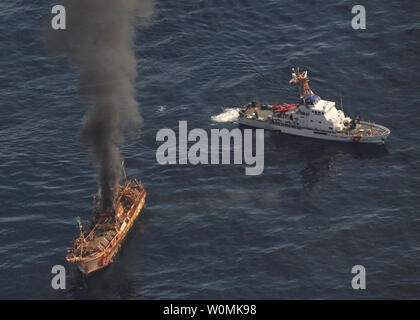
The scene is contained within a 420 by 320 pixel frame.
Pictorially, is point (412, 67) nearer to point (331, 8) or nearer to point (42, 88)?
point (331, 8)

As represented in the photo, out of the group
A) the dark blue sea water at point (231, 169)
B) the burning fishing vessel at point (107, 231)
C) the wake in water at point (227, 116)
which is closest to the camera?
the burning fishing vessel at point (107, 231)

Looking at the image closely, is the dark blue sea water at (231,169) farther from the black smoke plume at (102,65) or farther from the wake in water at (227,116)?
the black smoke plume at (102,65)

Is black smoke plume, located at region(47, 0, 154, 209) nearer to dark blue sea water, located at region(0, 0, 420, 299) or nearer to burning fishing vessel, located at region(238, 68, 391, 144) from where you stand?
dark blue sea water, located at region(0, 0, 420, 299)

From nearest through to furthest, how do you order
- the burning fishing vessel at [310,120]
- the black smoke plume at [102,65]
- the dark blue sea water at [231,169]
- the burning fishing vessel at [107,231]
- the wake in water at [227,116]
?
→ the black smoke plume at [102,65] < the burning fishing vessel at [107,231] < the dark blue sea water at [231,169] < the burning fishing vessel at [310,120] < the wake in water at [227,116]

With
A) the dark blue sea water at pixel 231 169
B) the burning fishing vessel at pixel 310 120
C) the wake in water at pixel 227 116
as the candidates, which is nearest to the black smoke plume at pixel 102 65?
the dark blue sea water at pixel 231 169

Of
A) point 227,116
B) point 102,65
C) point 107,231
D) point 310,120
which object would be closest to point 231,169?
point 227,116

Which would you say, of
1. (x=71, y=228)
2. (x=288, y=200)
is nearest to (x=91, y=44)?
(x=71, y=228)
